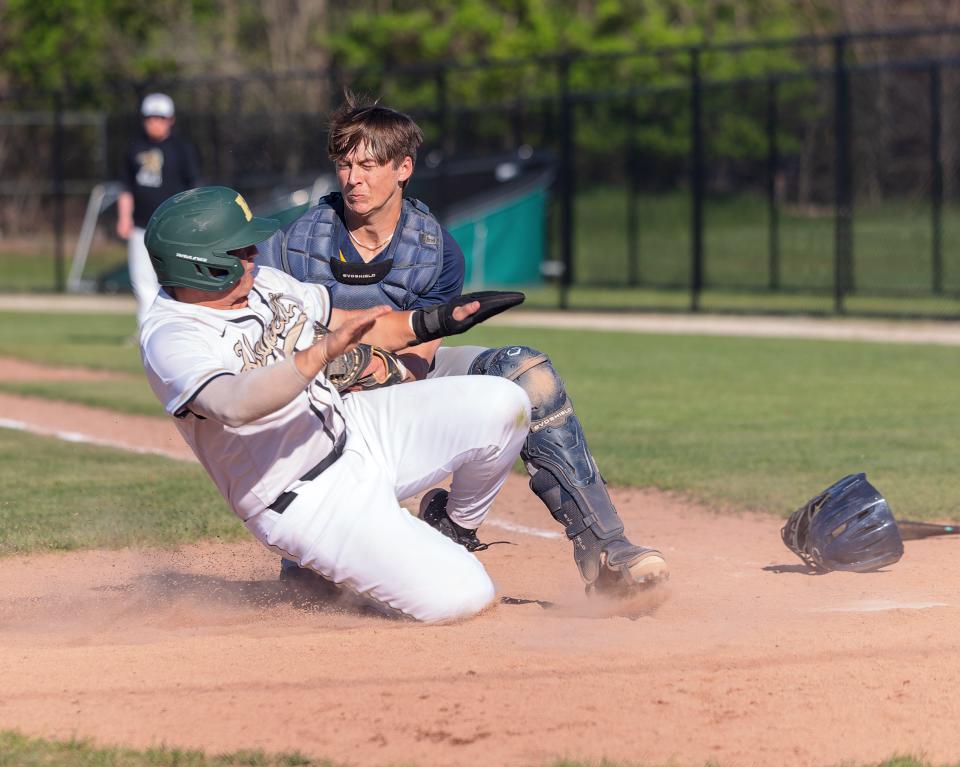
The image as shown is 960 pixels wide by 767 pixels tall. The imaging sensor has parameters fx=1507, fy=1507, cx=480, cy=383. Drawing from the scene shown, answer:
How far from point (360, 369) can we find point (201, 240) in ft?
2.55

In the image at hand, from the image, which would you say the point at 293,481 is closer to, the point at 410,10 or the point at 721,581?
the point at 721,581

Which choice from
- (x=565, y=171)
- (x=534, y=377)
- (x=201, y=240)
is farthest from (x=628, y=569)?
(x=565, y=171)

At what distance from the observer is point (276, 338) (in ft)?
15.2

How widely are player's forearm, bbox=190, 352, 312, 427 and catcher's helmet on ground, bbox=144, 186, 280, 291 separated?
1.35 feet

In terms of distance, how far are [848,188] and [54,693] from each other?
45.3 feet

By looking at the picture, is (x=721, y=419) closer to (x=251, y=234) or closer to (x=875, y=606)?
(x=875, y=606)

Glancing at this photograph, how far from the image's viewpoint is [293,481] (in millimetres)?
4656

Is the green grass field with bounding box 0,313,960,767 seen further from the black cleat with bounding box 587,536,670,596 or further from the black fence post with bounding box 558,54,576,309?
the black fence post with bounding box 558,54,576,309

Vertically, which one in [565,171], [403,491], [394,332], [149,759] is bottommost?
[565,171]

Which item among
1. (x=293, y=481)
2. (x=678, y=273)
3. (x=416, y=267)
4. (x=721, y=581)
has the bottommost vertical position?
(x=678, y=273)

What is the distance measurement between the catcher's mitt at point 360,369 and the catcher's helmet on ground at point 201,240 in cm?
47

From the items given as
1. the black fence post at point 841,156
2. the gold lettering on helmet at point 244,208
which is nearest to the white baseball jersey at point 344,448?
the gold lettering on helmet at point 244,208

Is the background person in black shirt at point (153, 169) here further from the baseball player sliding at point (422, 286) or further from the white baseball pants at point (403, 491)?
the white baseball pants at point (403, 491)

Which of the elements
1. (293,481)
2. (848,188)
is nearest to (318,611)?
(293,481)
